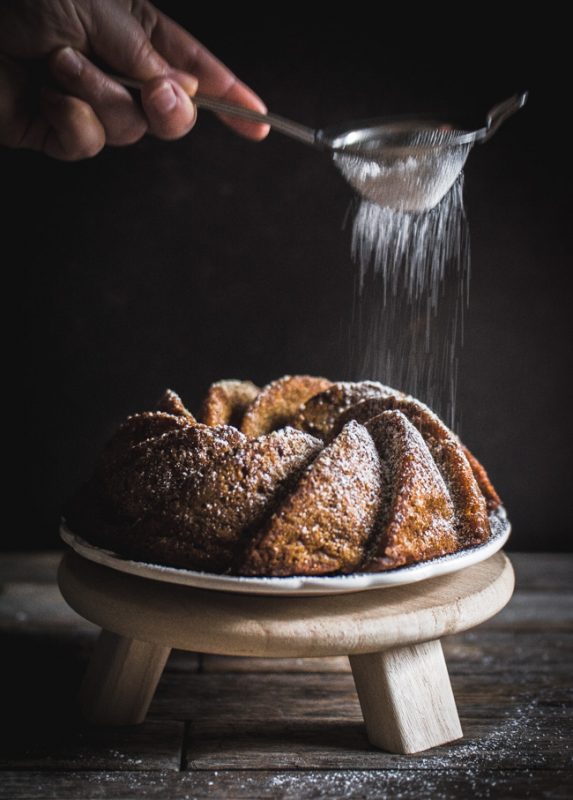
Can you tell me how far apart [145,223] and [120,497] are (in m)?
1.13

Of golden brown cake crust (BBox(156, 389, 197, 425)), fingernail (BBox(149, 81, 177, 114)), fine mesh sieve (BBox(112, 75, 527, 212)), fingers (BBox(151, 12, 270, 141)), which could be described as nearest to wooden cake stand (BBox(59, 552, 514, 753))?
golden brown cake crust (BBox(156, 389, 197, 425))

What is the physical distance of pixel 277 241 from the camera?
95.3 inches

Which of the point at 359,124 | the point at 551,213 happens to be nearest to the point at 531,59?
the point at 551,213

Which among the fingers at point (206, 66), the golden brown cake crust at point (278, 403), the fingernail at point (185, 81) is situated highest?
the fingers at point (206, 66)

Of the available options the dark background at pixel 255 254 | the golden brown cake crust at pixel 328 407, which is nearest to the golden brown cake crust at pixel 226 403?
the golden brown cake crust at pixel 328 407

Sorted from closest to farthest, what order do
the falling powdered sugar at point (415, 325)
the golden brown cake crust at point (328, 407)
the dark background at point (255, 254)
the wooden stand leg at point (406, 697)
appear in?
the wooden stand leg at point (406, 697), the golden brown cake crust at point (328, 407), the falling powdered sugar at point (415, 325), the dark background at point (255, 254)

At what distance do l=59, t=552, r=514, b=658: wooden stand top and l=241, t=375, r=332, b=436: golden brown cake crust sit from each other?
1.30ft

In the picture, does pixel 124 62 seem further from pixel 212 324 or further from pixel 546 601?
pixel 546 601

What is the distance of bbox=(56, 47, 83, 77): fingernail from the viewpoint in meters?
1.53

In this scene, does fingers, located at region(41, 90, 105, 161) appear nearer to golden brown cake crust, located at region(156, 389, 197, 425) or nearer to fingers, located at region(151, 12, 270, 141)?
fingers, located at region(151, 12, 270, 141)

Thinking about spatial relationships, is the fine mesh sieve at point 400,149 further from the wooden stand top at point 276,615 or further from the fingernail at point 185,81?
the wooden stand top at point 276,615

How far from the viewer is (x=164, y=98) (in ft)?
4.93

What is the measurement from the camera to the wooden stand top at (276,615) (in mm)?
1300

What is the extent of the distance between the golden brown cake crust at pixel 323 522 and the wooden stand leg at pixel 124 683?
0.34m
